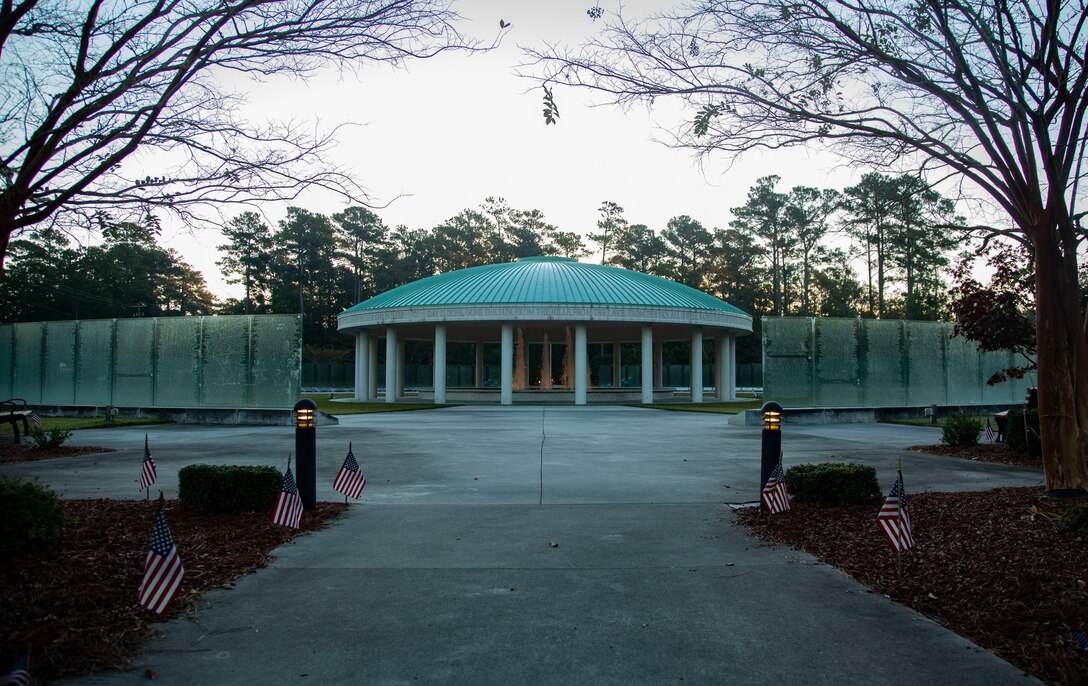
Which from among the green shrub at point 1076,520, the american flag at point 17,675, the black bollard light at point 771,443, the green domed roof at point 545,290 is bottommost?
the american flag at point 17,675

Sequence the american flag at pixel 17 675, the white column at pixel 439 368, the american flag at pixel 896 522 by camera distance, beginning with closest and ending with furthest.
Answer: the american flag at pixel 17 675 → the american flag at pixel 896 522 → the white column at pixel 439 368

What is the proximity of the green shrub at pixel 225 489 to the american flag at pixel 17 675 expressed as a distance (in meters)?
4.80

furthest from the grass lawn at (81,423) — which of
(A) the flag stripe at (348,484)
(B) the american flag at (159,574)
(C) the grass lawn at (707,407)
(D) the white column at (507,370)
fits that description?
(C) the grass lawn at (707,407)

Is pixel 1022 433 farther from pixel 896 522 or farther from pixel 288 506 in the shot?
pixel 288 506

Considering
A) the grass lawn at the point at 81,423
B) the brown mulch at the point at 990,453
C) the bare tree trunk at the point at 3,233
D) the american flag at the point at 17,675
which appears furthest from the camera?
the grass lawn at the point at 81,423

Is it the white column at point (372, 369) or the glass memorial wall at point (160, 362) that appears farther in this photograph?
the white column at point (372, 369)

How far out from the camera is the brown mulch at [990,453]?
46.5ft

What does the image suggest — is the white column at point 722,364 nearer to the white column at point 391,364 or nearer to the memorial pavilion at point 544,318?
the memorial pavilion at point 544,318

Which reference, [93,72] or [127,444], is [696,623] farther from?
[127,444]

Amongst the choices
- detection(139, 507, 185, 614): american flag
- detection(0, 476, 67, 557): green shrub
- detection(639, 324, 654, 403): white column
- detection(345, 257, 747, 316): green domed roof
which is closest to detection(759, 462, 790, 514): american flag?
detection(139, 507, 185, 614): american flag

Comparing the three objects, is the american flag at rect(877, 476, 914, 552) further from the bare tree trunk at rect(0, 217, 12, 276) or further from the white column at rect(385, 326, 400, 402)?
the white column at rect(385, 326, 400, 402)

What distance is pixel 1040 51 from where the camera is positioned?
9.13 metres

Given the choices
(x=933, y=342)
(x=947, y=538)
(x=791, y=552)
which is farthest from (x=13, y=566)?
(x=933, y=342)

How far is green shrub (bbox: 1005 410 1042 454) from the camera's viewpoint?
48.0 feet
